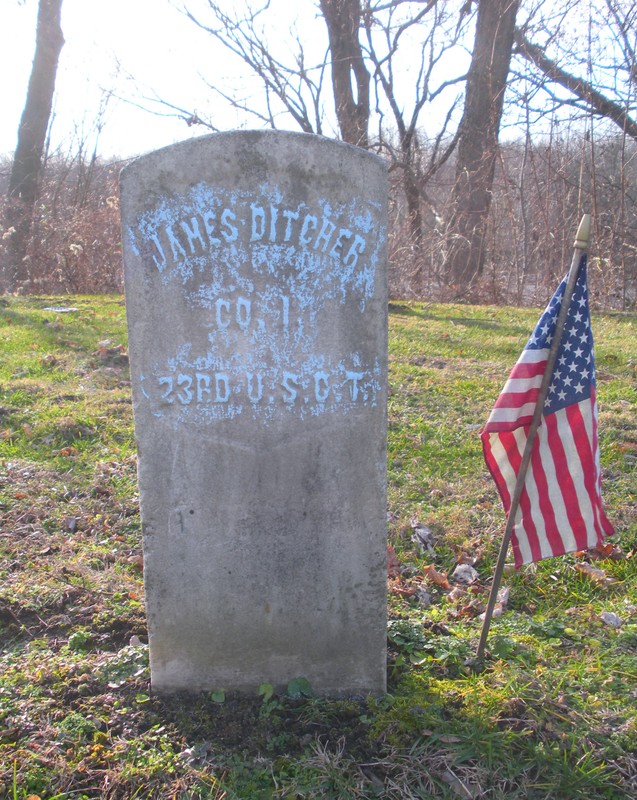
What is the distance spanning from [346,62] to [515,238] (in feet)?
18.9

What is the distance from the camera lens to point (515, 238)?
13.5 metres

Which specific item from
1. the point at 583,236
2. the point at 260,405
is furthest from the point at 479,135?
the point at 260,405

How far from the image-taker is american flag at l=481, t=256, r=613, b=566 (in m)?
2.62

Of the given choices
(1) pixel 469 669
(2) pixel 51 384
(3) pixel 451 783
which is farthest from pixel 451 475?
(2) pixel 51 384

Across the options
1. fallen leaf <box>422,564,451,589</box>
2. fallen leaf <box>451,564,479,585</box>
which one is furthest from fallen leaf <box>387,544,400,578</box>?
fallen leaf <box>451,564,479,585</box>

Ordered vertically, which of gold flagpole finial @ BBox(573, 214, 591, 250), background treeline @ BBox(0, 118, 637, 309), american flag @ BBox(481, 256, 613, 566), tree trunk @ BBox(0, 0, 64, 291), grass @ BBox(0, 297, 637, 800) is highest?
tree trunk @ BBox(0, 0, 64, 291)

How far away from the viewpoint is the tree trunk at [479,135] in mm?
14133

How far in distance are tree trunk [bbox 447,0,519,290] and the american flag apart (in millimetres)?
11719

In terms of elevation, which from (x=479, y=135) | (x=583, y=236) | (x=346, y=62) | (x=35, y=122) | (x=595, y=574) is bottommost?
(x=595, y=574)

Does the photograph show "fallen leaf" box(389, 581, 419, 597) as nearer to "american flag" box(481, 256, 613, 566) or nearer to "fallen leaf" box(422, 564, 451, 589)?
"fallen leaf" box(422, 564, 451, 589)

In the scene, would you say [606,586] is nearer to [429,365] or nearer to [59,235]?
[429,365]

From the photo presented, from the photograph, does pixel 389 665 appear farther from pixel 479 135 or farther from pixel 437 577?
pixel 479 135

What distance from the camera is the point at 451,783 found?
2.31m

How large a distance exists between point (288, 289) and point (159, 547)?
108 centimetres
